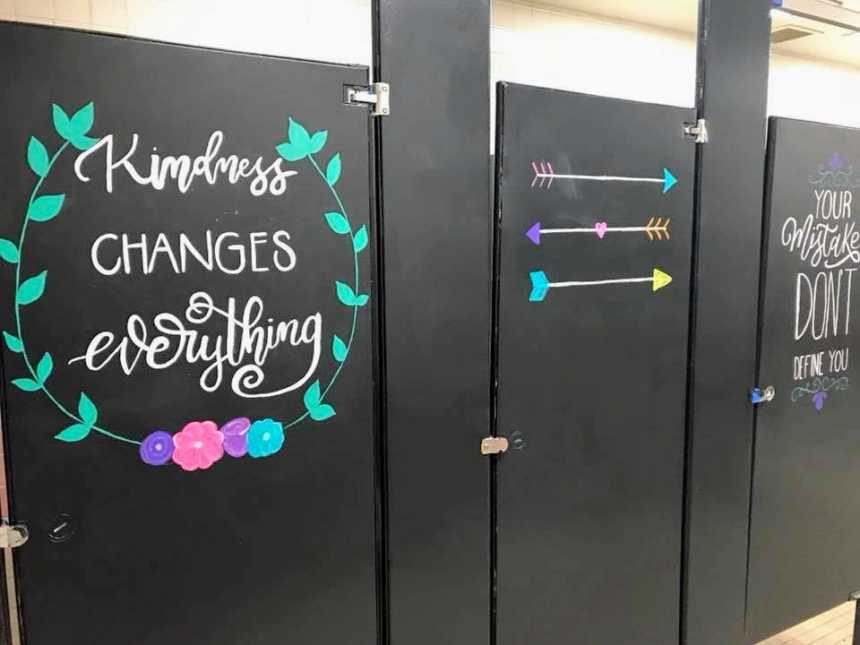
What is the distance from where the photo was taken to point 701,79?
84.8 inches

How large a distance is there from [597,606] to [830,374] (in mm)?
1247

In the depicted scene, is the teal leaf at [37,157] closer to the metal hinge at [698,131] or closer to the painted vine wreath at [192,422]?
the painted vine wreath at [192,422]

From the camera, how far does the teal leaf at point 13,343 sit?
→ 1.27 m

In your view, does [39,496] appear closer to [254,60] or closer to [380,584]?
[380,584]

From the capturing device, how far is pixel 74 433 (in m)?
1.34

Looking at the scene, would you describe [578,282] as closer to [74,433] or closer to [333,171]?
[333,171]

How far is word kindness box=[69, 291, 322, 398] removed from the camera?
1.37 m

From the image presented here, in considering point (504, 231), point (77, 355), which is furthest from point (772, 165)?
point (77, 355)

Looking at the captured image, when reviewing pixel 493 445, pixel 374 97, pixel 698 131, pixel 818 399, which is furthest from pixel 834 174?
pixel 374 97

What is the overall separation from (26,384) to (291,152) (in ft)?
2.25

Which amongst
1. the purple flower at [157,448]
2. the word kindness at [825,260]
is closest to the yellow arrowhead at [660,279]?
the word kindness at [825,260]

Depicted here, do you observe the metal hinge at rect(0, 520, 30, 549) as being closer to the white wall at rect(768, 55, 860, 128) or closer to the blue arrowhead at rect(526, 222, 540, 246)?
the blue arrowhead at rect(526, 222, 540, 246)

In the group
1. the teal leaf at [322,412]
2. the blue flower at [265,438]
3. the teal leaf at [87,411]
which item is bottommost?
the blue flower at [265,438]

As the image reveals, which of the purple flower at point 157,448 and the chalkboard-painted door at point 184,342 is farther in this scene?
the purple flower at point 157,448
